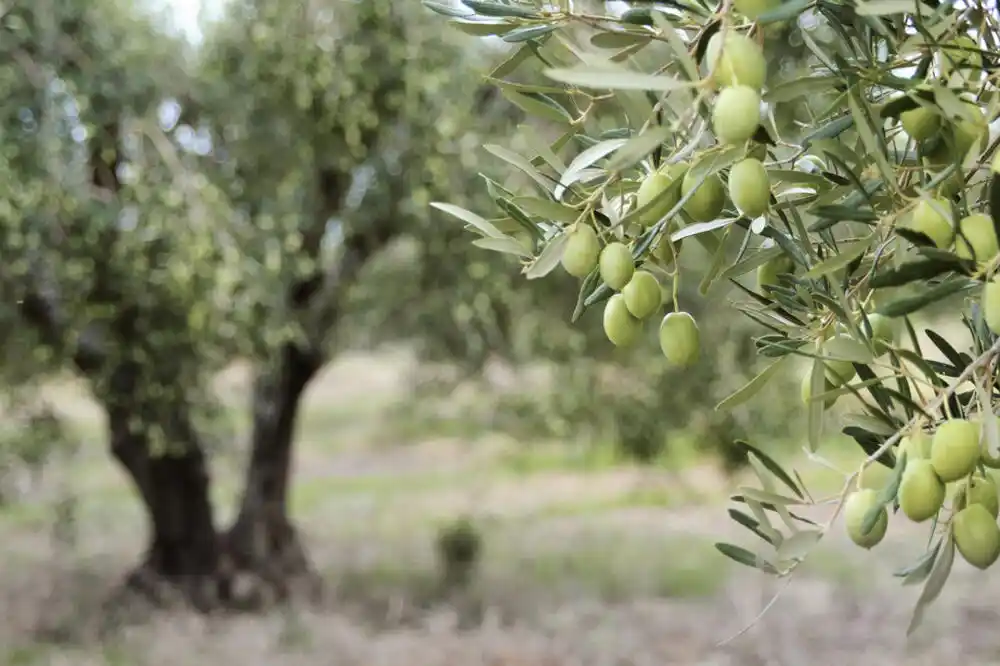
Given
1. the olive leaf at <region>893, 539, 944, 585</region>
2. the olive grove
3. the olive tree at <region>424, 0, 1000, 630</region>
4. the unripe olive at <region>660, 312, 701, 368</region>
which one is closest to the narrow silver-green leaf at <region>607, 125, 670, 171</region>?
the olive tree at <region>424, 0, 1000, 630</region>

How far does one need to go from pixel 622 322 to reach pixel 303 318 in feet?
9.25

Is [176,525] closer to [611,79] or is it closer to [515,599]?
[515,599]

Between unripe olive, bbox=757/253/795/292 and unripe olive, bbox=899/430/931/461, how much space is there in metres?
0.20

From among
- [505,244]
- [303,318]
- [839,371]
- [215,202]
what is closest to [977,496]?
[839,371]

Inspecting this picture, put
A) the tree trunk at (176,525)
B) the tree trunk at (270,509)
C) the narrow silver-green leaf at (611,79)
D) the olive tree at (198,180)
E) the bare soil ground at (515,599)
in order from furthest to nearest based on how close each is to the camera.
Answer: the tree trunk at (270,509) → the tree trunk at (176,525) → the bare soil ground at (515,599) → the olive tree at (198,180) → the narrow silver-green leaf at (611,79)

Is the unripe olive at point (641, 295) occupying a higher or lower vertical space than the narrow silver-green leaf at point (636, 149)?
lower

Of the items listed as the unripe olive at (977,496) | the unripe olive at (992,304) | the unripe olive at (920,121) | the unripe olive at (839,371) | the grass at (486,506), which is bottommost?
the grass at (486,506)

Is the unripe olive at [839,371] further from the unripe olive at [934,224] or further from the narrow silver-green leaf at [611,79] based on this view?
the narrow silver-green leaf at [611,79]

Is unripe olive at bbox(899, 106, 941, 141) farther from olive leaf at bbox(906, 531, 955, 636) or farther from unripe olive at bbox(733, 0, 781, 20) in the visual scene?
olive leaf at bbox(906, 531, 955, 636)

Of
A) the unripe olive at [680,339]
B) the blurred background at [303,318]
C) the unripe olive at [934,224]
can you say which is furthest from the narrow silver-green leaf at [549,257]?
the blurred background at [303,318]

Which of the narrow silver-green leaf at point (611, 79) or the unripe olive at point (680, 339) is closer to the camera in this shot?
the narrow silver-green leaf at point (611, 79)

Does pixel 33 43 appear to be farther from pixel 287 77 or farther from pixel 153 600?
pixel 153 600

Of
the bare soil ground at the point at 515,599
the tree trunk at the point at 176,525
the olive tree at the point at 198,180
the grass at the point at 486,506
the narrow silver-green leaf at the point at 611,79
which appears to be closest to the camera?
the narrow silver-green leaf at the point at 611,79

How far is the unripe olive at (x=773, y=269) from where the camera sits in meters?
0.75
